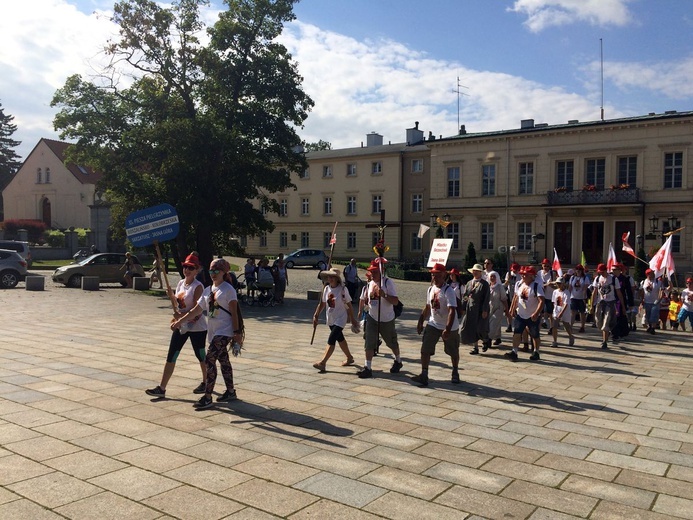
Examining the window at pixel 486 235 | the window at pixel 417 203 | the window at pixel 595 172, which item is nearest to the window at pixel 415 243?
the window at pixel 417 203

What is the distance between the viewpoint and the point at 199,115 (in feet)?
76.0

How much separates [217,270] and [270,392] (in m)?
1.94

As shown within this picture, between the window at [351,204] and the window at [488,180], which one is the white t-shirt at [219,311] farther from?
the window at [351,204]

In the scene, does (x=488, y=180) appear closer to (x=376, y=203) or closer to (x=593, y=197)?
(x=593, y=197)

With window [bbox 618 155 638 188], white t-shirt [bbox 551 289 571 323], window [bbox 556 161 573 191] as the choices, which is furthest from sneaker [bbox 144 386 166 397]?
window [bbox 556 161 573 191]

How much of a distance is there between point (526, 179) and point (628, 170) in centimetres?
710

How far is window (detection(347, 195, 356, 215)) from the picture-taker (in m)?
58.9

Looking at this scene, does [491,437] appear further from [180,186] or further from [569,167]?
[569,167]

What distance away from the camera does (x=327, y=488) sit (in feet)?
16.6

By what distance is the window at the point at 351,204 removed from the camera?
193 feet

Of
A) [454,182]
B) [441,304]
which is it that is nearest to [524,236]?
→ [454,182]

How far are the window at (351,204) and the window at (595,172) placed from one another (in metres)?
21.9

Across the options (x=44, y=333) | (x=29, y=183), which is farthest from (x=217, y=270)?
(x=29, y=183)

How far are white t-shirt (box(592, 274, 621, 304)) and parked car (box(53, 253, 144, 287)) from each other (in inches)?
845
